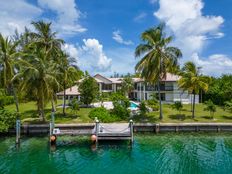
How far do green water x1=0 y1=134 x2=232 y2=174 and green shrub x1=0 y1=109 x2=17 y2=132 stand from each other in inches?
54.3

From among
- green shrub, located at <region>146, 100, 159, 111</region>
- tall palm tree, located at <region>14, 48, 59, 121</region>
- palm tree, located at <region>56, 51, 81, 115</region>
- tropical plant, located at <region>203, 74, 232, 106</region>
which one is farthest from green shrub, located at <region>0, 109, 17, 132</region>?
tropical plant, located at <region>203, 74, 232, 106</region>

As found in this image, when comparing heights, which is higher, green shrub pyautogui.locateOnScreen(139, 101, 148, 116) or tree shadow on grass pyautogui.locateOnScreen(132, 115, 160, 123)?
green shrub pyautogui.locateOnScreen(139, 101, 148, 116)

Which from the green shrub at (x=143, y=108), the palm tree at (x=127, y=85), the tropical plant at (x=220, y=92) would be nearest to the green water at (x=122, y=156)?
the green shrub at (x=143, y=108)

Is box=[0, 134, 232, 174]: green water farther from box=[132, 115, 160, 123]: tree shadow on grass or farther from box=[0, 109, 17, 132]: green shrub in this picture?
box=[132, 115, 160, 123]: tree shadow on grass

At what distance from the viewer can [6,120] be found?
27.0m

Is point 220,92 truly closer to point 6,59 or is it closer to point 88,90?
point 88,90

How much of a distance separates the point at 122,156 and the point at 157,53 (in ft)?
54.2

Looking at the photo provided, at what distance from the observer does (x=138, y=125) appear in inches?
1200

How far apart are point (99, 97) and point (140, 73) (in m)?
12.6

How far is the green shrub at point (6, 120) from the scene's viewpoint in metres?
26.3

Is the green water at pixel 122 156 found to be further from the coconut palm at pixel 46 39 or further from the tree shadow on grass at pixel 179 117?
the coconut palm at pixel 46 39

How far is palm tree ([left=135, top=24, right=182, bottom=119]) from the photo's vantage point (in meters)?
33.1

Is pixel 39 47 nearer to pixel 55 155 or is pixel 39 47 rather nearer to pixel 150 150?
pixel 55 155

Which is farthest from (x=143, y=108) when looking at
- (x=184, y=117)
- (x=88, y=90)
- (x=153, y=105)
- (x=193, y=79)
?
(x=88, y=90)
